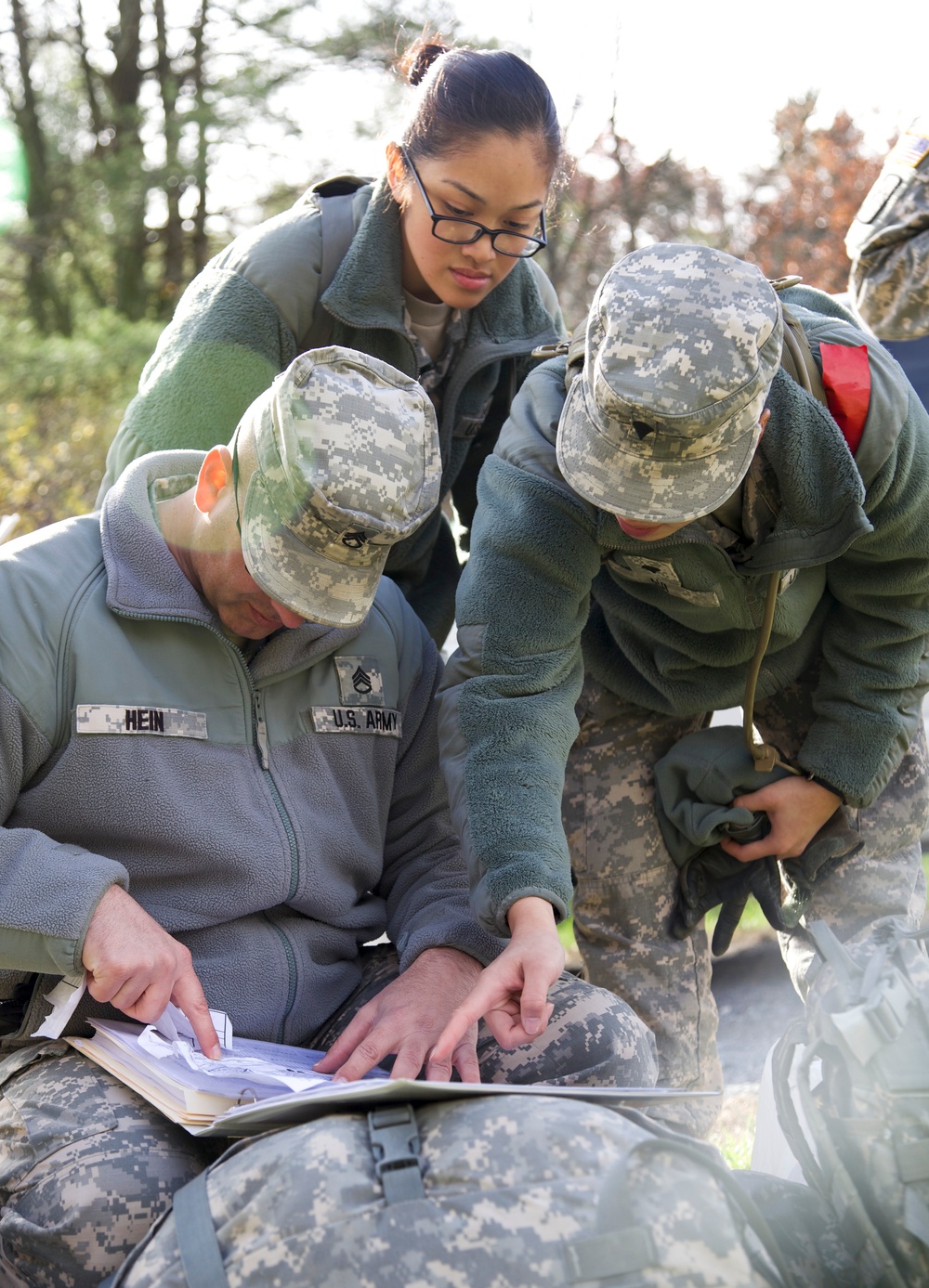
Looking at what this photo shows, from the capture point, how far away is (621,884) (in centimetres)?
254

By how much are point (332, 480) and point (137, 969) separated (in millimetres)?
677

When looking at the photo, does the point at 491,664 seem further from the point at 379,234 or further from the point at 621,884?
the point at 379,234

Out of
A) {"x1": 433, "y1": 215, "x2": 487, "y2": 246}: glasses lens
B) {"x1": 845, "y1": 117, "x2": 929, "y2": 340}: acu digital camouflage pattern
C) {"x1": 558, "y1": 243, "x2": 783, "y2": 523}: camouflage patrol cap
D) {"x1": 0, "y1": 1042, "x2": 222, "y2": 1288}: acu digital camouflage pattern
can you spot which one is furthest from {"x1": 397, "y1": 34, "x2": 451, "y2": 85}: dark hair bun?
{"x1": 0, "y1": 1042, "x2": 222, "y2": 1288}: acu digital camouflage pattern

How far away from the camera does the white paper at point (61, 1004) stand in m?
1.77

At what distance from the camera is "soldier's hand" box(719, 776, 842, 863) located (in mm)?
2410

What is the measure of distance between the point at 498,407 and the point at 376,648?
732 millimetres

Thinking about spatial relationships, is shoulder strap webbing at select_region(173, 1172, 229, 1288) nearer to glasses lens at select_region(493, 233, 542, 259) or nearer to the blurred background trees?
glasses lens at select_region(493, 233, 542, 259)

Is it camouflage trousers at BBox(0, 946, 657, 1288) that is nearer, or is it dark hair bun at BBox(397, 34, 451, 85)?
camouflage trousers at BBox(0, 946, 657, 1288)

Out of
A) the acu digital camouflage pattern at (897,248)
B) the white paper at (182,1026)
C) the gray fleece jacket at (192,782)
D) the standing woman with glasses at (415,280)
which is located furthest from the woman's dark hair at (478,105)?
the white paper at (182,1026)

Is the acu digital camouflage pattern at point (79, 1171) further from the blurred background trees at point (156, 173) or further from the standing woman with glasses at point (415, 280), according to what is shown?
the blurred background trees at point (156, 173)

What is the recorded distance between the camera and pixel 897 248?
3365mm

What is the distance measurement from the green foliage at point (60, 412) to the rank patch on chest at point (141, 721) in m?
4.78

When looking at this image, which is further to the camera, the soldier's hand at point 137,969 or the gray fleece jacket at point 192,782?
the gray fleece jacket at point 192,782

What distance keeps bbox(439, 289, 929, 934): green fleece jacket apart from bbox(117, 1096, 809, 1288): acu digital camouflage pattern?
52cm
